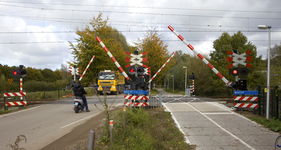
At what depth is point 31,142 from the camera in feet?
20.2

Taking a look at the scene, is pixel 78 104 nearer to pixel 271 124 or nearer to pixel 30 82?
pixel 271 124

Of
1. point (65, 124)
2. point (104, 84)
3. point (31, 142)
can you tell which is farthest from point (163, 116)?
point (104, 84)

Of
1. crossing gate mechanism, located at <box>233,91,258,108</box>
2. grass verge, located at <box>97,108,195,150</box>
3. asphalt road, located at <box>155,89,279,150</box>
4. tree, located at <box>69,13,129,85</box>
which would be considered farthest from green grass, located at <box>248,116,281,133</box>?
tree, located at <box>69,13,129,85</box>

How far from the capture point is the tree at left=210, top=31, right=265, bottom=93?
29.4 m

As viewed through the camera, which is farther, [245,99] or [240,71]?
[240,71]

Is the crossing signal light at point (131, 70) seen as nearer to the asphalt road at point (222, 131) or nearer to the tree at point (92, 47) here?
the asphalt road at point (222, 131)

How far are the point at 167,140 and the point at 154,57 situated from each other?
28.7m

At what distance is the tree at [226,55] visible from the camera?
29.4m

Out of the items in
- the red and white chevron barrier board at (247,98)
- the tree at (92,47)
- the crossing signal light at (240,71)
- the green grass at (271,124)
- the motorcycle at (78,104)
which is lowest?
the green grass at (271,124)

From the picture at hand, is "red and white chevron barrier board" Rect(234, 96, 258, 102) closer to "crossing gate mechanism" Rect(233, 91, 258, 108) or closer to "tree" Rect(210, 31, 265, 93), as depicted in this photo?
"crossing gate mechanism" Rect(233, 91, 258, 108)

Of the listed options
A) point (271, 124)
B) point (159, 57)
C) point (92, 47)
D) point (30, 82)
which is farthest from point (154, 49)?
point (271, 124)

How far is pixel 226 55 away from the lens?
102 ft

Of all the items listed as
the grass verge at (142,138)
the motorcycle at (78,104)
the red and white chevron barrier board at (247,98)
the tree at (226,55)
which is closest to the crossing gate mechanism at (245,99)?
the red and white chevron barrier board at (247,98)

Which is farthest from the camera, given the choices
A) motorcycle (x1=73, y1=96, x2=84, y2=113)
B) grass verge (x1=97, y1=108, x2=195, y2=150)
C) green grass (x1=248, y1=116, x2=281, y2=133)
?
motorcycle (x1=73, y1=96, x2=84, y2=113)
